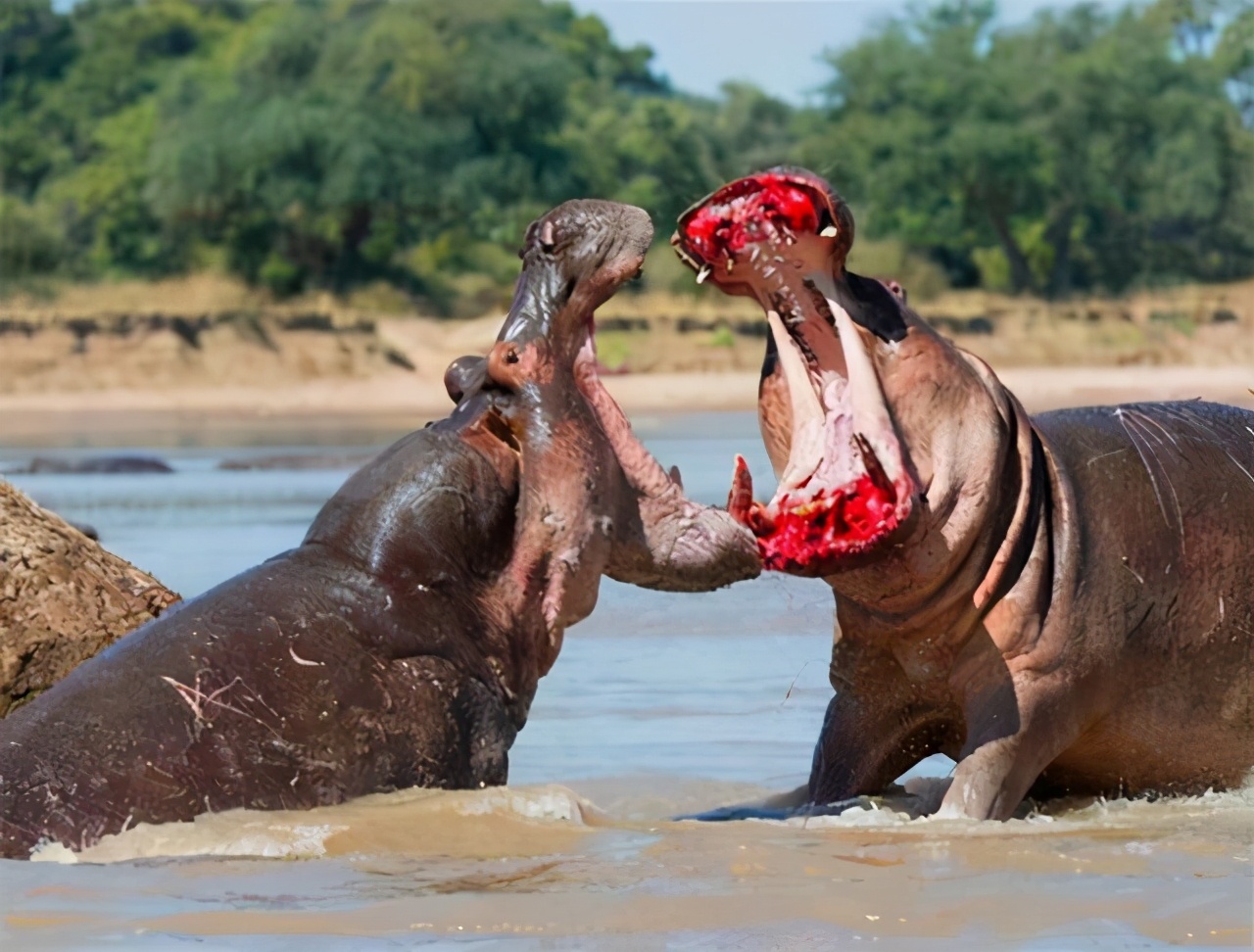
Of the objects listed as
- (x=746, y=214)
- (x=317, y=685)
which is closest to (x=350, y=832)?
(x=317, y=685)

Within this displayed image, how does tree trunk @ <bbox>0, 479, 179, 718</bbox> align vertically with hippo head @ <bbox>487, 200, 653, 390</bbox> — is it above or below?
below

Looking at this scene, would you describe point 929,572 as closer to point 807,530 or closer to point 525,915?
point 807,530

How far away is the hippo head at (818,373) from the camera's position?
4.68 metres

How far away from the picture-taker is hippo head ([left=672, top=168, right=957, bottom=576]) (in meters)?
4.68

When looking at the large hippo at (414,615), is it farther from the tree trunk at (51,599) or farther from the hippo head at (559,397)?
the tree trunk at (51,599)

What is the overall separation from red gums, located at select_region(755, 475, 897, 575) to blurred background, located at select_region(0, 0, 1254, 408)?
2567 centimetres

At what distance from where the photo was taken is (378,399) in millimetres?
30078

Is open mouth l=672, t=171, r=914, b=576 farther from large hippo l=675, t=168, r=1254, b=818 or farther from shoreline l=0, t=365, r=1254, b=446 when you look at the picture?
shoreline l=0, t=365, r=1254, b=446

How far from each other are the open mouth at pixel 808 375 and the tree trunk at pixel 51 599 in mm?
1739

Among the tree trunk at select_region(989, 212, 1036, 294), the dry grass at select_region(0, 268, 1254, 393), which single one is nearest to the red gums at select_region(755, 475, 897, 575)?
the dry grass at select_region(0, 268, 1254, 393)

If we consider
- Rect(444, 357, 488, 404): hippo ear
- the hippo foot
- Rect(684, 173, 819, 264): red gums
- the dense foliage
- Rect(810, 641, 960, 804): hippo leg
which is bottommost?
the hippo foot

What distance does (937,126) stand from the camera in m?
41.8

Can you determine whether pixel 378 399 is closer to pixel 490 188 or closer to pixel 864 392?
pixel 490 188

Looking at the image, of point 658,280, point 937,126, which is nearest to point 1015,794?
Answer: point 658,280
